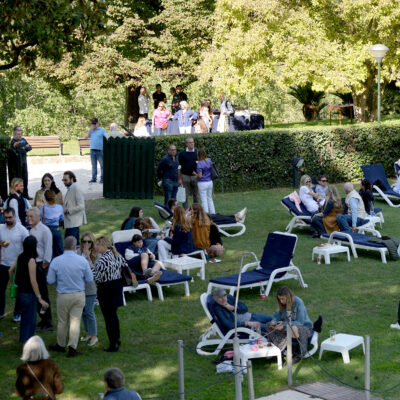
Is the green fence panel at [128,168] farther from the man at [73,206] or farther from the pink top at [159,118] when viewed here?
the man at [73,206]

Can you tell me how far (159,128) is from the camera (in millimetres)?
27312

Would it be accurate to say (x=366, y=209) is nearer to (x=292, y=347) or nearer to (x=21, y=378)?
(x=292, y=347)

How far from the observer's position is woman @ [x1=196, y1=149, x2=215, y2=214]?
18.4m

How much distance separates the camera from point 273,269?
13.3 m

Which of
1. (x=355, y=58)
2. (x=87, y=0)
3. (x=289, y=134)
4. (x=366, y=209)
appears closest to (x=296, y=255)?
(x=366, y=209)

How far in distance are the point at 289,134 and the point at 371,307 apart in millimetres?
13289

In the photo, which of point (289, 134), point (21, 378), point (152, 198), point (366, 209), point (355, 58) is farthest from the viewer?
point (355, 58)

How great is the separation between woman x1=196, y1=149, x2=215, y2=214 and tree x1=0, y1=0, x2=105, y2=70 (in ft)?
12.9

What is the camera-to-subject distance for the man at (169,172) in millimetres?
19141

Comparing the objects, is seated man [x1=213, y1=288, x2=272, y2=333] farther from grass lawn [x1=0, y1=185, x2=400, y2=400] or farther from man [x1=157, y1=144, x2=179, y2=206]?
man [x1=157, y1=144, x2=179, y2=206]

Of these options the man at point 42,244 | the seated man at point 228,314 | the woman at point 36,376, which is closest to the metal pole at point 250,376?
the woman at point 36,376

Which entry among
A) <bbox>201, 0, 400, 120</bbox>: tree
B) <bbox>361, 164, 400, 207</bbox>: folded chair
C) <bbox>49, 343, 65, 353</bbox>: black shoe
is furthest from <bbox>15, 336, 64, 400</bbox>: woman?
<bbox>201, 0, 400, 120</bbox>: tree

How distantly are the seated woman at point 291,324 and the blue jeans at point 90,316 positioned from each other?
2.46 m

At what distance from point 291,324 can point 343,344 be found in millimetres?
694
